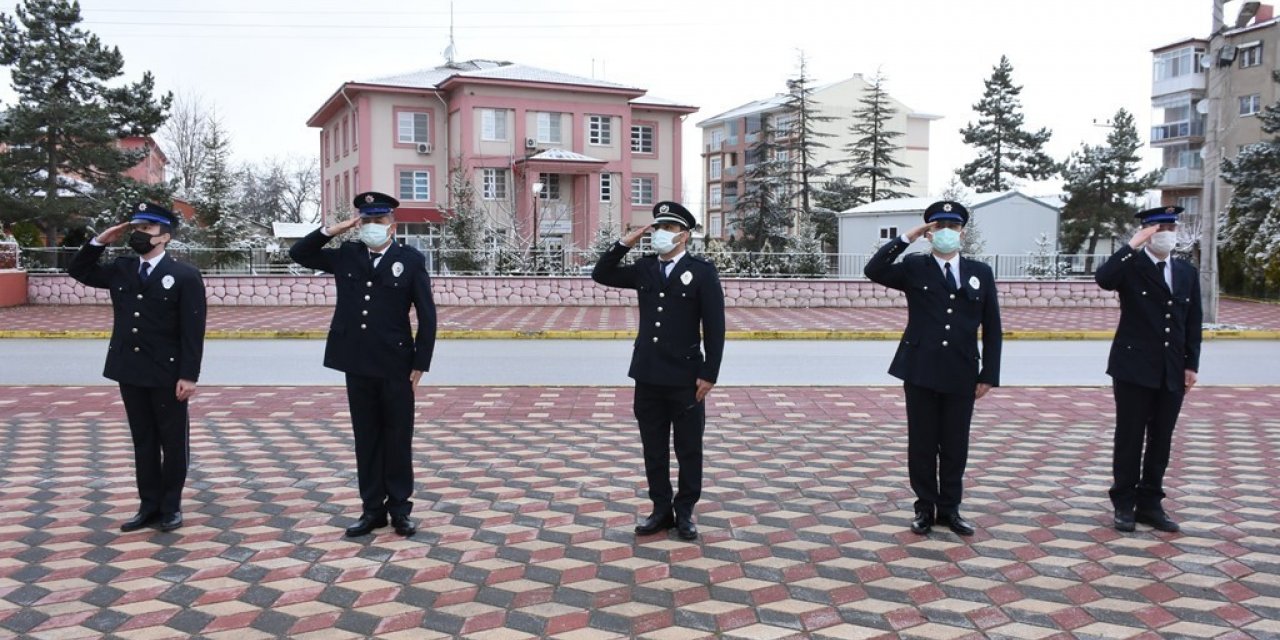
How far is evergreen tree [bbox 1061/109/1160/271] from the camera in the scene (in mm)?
43594

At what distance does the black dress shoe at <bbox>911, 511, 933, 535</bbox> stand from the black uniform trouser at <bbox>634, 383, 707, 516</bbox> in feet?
3.94

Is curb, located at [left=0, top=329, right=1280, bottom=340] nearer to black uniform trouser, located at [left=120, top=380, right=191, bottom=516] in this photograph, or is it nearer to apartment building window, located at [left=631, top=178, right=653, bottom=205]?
black uniform trouser, located at [left=120, top=380, right=191, bottom=516]

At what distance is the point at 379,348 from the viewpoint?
5.56 metres

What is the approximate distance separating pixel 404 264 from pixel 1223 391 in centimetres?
993

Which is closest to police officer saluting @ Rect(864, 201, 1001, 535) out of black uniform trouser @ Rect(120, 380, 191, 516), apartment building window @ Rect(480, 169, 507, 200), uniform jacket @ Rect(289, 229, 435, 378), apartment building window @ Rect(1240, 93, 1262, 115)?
uniform jacket @ Rect(289, 229, 435, 378)

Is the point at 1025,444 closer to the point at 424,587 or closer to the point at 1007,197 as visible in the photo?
the point at 424,587

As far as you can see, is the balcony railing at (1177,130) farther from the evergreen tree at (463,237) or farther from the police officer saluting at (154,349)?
the police officer saluting at (154,349)

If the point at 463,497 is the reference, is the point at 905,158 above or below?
above

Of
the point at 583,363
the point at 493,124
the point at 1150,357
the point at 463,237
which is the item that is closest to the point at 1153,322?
the point at 1150,357

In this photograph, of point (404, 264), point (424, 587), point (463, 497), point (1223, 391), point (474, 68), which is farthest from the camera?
point (474, 68)

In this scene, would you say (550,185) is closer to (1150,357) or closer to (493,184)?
(493,184)

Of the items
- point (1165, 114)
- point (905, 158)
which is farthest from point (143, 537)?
point (905, 158)

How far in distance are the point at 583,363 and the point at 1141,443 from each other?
8979 millimetres

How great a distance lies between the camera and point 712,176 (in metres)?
77.8
